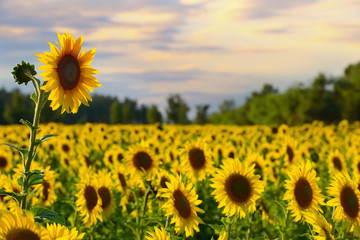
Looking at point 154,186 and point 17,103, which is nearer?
point 154,186

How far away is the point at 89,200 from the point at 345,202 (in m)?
2.89

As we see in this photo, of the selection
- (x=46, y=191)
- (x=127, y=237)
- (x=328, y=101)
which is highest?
(x=328, y=101)

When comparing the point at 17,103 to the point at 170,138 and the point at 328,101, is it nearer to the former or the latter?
the point at 328,101

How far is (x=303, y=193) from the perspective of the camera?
506 centimetres

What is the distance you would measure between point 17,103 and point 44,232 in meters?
65.2

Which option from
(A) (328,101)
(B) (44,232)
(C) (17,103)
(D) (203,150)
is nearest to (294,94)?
(A) (328,101)

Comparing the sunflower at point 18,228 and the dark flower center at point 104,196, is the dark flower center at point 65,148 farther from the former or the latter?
the sunflower at point 18,228

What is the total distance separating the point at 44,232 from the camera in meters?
2.30

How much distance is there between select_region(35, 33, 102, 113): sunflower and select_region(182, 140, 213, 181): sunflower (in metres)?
3.61

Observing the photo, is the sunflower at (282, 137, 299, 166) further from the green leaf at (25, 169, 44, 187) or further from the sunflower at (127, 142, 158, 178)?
the green leaf at (25, 169, 44, 187)

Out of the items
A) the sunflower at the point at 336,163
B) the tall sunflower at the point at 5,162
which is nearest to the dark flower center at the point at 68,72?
the tall sunflower at the point at 5,162

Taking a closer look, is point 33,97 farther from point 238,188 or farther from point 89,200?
point 89,200

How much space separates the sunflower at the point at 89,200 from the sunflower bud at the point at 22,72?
269 cm

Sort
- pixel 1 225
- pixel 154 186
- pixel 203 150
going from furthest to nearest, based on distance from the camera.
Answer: pixel 203 150, pixel 154 186, pixel 1 225
